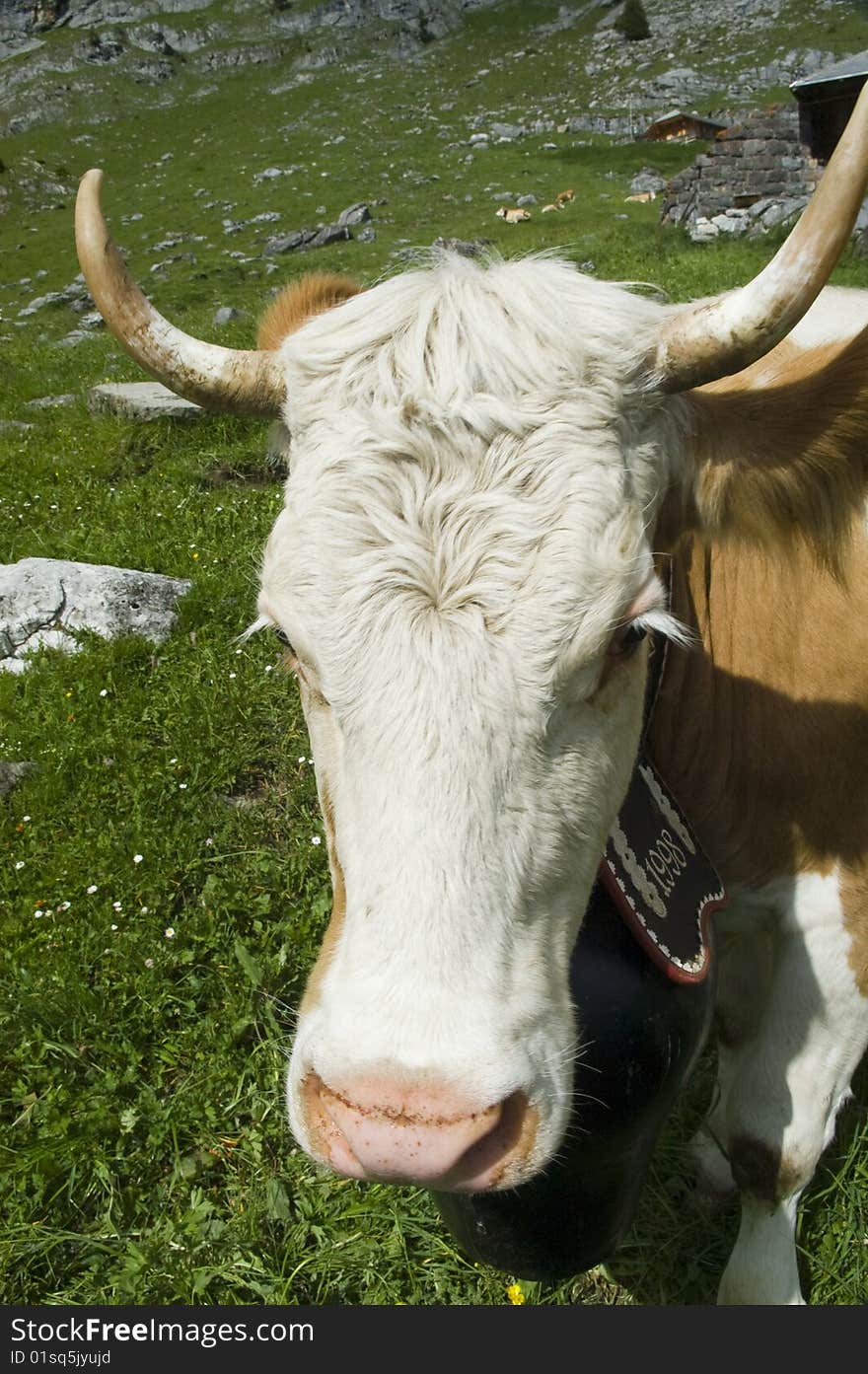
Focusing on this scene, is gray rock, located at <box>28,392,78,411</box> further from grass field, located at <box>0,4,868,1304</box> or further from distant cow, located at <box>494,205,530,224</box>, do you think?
distant cow, located at <box>494,205,530,224</box>

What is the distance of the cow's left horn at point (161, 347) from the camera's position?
2.25 meters

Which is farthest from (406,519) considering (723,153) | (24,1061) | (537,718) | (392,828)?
(723,153)

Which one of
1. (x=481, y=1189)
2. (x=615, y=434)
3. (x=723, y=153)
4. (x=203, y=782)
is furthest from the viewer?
(x=723, y=153)

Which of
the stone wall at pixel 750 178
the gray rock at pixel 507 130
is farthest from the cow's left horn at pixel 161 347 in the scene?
the gray rock at pixel 507 130

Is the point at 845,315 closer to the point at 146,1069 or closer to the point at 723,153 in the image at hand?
the point at 146,1069

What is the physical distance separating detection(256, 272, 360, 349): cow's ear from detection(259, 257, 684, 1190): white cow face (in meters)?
0.59

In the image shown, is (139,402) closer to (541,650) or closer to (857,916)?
(857,916)

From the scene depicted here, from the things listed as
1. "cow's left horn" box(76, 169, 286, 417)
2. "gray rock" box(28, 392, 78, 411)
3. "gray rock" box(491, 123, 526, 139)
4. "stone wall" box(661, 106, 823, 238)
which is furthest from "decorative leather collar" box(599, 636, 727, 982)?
"gray rock" box(491, 123, 526, 139)

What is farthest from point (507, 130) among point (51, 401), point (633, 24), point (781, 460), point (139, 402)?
point (781, 460)

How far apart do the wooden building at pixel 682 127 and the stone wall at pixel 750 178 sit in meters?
19.8

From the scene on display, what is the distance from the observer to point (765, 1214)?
2809 mm

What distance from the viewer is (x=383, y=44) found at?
8062 cm

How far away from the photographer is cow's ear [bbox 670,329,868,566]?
7.82 feet

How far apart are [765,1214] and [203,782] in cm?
285
